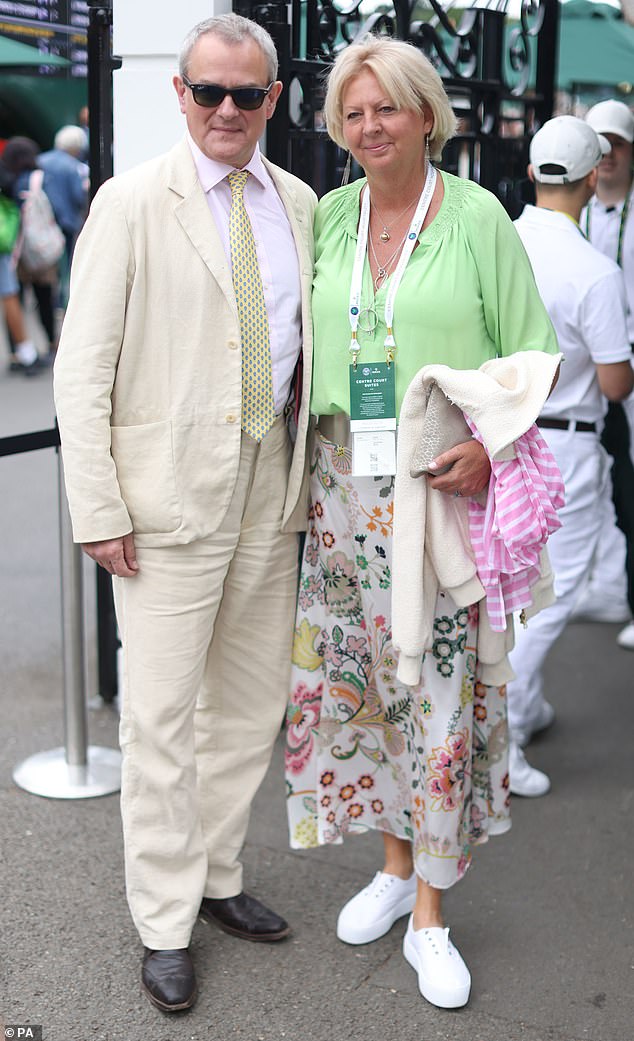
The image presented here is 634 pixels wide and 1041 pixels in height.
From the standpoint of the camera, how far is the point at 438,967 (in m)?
2.86

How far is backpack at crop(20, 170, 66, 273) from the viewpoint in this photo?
1038 cm

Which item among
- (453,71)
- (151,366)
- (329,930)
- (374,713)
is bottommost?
(329,930)

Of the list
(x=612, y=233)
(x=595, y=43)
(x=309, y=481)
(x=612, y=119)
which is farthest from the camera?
(x=595, y=43)

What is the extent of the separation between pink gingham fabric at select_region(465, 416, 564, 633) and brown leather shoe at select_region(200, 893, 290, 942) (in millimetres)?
961

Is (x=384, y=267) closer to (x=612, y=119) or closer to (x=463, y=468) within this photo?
(x=463, y=468)

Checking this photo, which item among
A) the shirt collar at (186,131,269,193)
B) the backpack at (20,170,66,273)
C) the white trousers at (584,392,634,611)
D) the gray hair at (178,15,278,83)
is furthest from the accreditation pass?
the backpack at (20,170,66,273)

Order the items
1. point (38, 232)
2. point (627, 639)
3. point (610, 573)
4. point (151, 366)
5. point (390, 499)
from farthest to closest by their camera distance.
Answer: point (38, 232)
point (610, 573)
point (627, 639)
point (390, 499)
point (151, 366)

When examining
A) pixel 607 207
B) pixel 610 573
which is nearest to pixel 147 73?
pixel 607 207

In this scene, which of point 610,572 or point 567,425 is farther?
point 610,572

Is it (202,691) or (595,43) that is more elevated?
(595,43)

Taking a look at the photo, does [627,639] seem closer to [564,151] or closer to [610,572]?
[610,572]

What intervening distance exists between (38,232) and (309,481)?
27.7 feet

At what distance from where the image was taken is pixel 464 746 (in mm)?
2891

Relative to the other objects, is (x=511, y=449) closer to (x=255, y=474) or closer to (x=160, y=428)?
(x=255, y=474)
